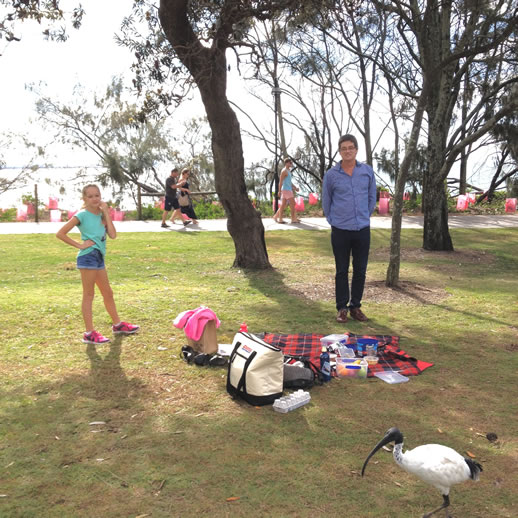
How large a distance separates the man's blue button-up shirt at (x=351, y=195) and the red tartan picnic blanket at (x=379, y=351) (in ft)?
4.46

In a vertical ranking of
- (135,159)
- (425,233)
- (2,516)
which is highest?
(135,159)

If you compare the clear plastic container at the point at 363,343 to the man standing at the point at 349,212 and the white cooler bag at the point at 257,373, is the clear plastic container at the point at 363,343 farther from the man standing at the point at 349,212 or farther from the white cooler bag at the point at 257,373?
the white cooler bag at the point at 257,373

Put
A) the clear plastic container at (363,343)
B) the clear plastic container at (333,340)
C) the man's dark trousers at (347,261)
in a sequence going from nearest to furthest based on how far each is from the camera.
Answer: the clear plastic container at (363,343) → the clear plastic container at (333,340) → the man's dark trousers at (347,261)

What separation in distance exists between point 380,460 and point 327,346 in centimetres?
200

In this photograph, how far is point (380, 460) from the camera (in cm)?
350

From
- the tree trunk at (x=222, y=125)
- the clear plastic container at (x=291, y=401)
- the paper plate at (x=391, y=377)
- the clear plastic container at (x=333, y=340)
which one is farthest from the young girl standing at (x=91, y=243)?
the tree trunk at (x=222, y=125)

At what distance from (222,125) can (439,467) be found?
7460mm

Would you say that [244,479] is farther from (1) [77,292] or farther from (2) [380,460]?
(1) [77,292]

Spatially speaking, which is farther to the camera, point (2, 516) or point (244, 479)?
point (244, 479)

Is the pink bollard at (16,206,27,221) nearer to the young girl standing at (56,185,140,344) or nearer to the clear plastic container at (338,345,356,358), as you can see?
the young girl standing at (56,185,140,344)

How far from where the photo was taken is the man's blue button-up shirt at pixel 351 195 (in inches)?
255

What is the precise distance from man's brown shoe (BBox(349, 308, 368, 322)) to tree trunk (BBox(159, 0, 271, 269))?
3.41 meters

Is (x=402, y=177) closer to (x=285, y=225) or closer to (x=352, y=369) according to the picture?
(x=352, y=369)

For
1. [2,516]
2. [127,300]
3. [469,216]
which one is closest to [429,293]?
[127,300]
